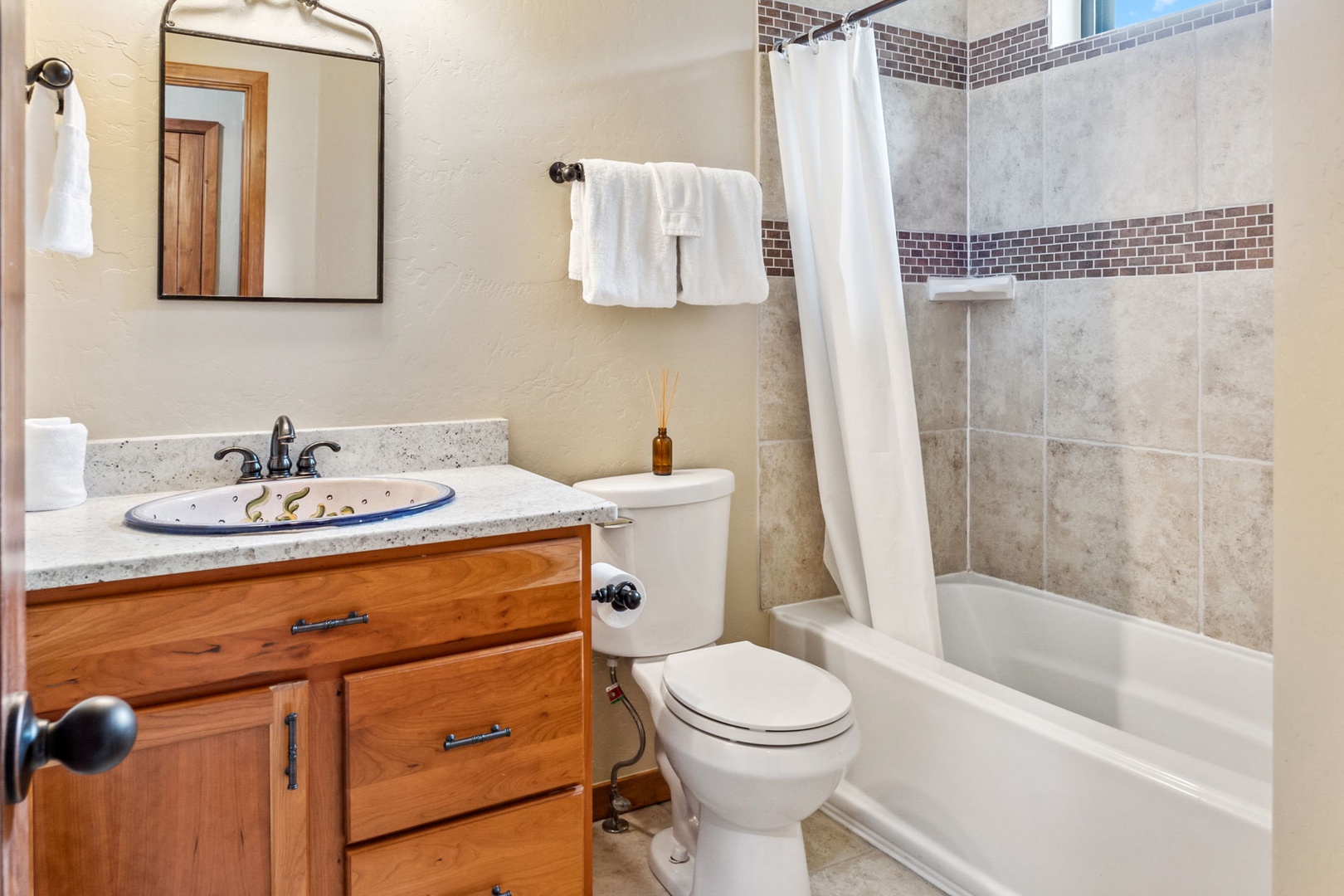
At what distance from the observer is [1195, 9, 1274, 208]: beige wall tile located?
1.99m

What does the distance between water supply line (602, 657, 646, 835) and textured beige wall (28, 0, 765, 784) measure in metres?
0.09

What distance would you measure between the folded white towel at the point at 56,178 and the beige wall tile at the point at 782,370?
155 centimetres

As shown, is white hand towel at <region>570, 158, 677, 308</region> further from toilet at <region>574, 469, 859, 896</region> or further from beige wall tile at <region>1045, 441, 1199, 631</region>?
beige wall tile at <region>1045, 441, 1199, 631</region>

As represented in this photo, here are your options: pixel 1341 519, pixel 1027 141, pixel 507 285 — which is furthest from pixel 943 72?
pixel 1341 519

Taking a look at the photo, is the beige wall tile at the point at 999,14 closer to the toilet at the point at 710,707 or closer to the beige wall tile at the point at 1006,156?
the beige wall tile at the point at 1006,156

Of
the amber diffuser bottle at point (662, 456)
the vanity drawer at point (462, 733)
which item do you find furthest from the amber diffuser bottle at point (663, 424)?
the vanity drawer at point (462, 733)

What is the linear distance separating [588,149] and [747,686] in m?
1.30

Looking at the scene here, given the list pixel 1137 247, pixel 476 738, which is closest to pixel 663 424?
pixel 476 738

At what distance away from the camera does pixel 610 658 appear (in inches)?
84.7

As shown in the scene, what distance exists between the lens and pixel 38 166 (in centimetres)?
154

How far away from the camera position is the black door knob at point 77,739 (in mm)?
493

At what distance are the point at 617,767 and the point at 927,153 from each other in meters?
1.93

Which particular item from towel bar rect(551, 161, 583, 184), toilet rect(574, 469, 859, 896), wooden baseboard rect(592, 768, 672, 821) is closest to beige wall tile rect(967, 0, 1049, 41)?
towel bar rect(551, 161, 583, 184)

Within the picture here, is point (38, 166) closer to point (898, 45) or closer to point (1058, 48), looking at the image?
point (898, 45)
